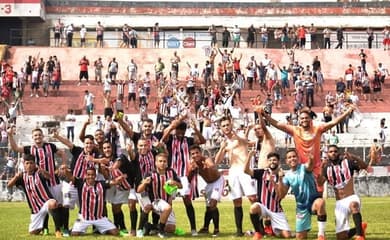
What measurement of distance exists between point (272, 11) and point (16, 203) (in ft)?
129

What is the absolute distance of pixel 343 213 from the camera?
56.1 ft

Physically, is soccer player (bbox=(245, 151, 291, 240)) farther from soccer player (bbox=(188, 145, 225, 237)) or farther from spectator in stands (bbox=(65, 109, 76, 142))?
spectator in stands (bbox=(65, 109, 76, 142))

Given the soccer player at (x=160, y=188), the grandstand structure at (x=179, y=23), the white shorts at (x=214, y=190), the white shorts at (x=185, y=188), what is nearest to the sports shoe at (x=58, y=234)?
the soccer player at (x=160, y=188)

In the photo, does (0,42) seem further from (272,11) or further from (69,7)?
(272,11)

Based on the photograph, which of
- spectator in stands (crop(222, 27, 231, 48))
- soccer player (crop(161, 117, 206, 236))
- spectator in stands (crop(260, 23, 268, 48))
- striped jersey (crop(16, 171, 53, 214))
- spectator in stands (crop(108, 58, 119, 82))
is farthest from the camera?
spectator in stands (crop(260, 23, 268, 48))

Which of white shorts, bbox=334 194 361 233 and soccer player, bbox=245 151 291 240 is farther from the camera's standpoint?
soccer player, bbox=245 151 291 240

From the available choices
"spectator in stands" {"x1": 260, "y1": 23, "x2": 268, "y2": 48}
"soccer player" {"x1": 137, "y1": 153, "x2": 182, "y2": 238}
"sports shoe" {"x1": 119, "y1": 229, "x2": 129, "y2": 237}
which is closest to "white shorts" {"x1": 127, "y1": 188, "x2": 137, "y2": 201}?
"soccer player" {"x1": 137, "y1": 153, "x2": 182, "y2": 238}

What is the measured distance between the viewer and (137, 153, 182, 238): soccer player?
17828 millimetres

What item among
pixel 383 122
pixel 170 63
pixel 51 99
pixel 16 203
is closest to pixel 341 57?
pixel 170 63

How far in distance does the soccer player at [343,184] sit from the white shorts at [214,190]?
242 centimetres

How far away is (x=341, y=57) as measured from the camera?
186 ft

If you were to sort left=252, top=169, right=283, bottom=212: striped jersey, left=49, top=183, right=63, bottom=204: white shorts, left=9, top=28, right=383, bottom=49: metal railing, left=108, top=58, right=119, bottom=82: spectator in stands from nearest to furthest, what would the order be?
left=252, top=169, right=283, bottom=212: striped jersey → left=49, top=183, right=63, bottom=204: white shorts → left=108, top=58, right=119, bottom=82: spectator in stands → left=9, top=28, right=383, bottom=49: metal railing

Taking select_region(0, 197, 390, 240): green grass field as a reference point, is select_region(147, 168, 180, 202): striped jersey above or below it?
above

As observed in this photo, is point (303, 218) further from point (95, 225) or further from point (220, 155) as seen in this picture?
point (95, 225)
